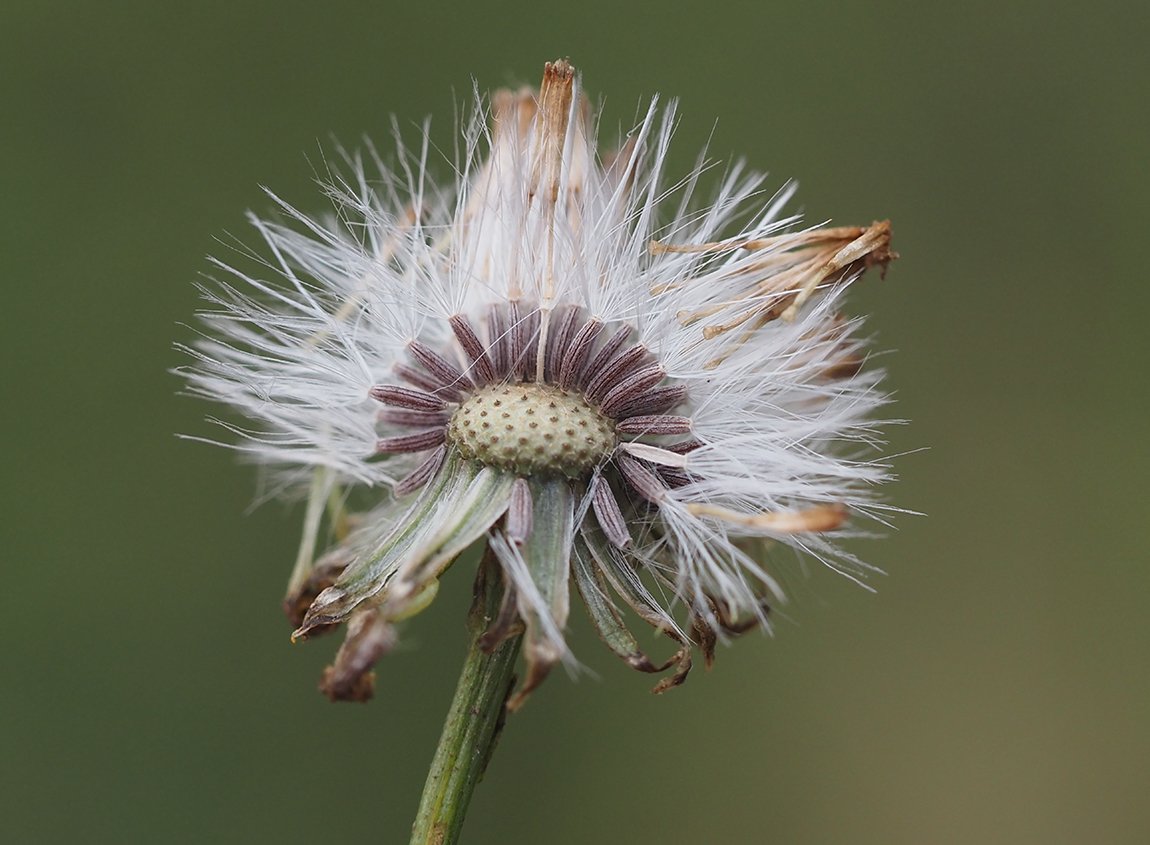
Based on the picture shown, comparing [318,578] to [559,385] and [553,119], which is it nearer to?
[559,385]

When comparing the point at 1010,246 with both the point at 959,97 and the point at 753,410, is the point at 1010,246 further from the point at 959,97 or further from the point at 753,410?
the point at 753,410

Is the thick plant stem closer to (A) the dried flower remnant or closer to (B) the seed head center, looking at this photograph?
(A) the dried flower remnant

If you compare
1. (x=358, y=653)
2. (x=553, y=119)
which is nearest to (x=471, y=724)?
(x=358, y=653)

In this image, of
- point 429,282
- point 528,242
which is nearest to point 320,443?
point 429,282

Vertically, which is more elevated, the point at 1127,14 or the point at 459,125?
the point at 1127,14

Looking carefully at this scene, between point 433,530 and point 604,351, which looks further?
point 604,351


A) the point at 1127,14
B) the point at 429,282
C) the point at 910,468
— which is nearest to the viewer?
the point at 429,282

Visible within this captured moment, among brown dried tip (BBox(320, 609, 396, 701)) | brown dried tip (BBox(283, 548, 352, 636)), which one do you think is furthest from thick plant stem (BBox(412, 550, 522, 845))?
brown dried tip (BBox(283, 548, 352, 636))
